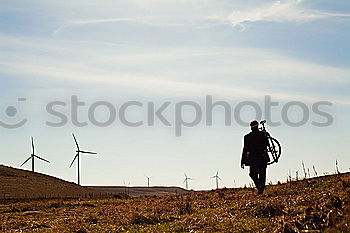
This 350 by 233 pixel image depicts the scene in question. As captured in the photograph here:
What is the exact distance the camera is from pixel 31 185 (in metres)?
53.3

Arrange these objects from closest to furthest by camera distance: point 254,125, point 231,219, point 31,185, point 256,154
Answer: point 231,219, point 256,154, point 254,125, point 31,185

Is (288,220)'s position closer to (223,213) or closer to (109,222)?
(223,213)

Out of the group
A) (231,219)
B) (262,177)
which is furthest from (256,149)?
(231,219)

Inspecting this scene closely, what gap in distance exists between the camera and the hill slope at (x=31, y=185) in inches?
1884

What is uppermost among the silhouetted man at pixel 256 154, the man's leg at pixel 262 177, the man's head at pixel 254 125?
the man's head at pixel 254 125

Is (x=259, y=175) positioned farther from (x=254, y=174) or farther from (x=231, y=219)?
(x=231, y=219)

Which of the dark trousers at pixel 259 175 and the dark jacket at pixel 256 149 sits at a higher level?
the dark jacket at pixel 256 149

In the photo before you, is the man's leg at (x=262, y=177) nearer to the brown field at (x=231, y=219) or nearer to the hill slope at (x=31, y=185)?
the brown field at (x=231, y=219)

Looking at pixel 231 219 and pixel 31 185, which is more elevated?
pixel 31 185

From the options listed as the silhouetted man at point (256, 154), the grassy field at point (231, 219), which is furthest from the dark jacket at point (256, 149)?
the grassy field at point (231, 219)

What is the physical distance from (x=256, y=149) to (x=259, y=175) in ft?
3.08

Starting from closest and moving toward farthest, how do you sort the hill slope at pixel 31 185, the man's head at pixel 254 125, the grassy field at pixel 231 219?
the grassy field at pixel 231 219
the man's head at pixel 254 125
the hill slope at pixel 31 185

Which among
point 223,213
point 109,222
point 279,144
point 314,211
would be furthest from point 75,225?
point 279,144

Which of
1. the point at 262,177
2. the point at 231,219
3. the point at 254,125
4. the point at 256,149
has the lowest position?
the point at 231,219
